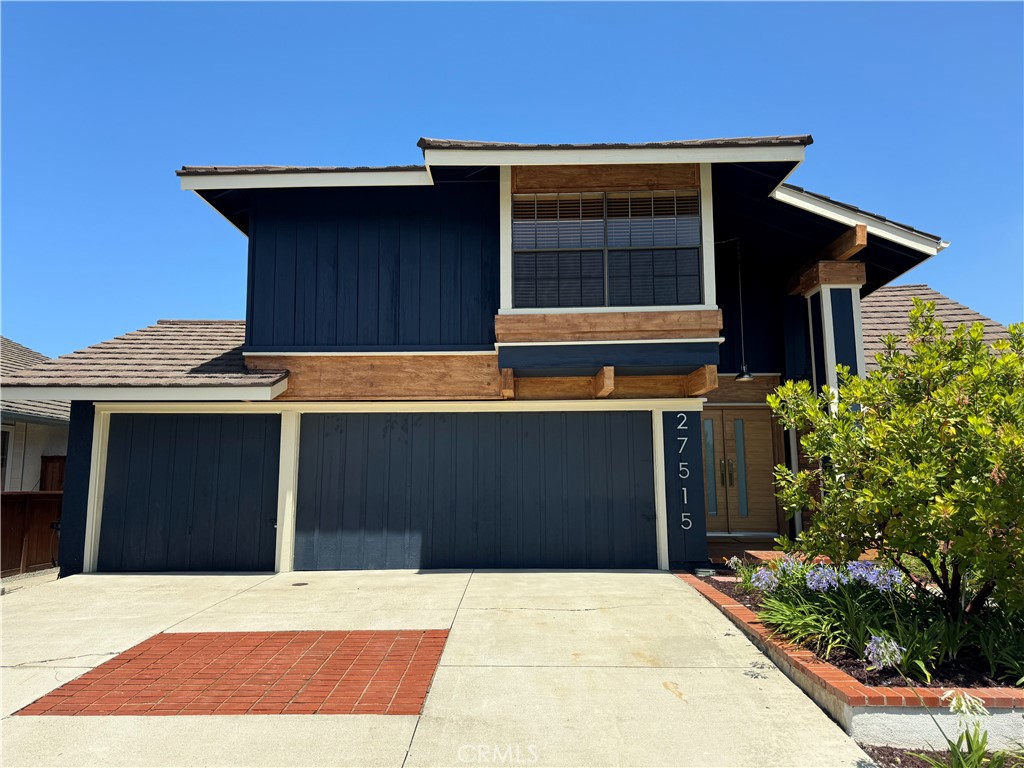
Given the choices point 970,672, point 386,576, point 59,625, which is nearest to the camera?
point 970,672

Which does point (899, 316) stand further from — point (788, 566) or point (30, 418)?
point (30, 418)

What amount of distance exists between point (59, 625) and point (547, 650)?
16.6 ft

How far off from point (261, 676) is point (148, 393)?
5155mm

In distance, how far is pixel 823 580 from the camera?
18.8 ft

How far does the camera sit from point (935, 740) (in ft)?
12.5

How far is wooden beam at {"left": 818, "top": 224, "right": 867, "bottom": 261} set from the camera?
28.2ft

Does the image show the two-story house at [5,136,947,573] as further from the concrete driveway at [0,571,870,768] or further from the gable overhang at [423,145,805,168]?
the concrete driveway at [0,571,870,768]

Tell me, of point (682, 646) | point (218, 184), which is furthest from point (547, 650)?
point (218, 184)

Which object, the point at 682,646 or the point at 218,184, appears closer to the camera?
the point at 682,646

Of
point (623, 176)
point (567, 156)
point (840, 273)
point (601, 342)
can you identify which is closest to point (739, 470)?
point (840, 273)

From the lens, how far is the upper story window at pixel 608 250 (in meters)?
8.53

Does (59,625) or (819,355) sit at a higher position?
(819,355)

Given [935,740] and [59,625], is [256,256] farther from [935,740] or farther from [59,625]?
[935,740]

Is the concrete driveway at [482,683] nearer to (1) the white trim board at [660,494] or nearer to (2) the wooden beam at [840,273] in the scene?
(1) the white trim board at [660,494]
